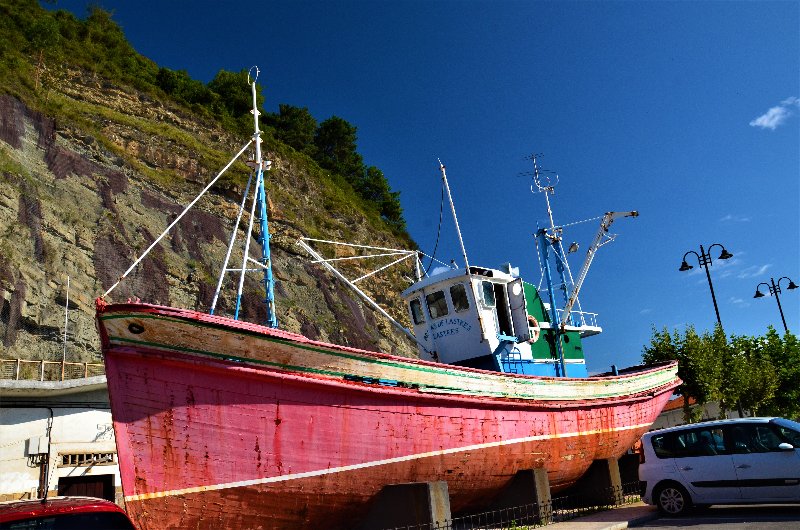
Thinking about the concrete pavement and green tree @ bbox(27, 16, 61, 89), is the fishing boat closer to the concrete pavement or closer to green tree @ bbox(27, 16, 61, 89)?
the concrete pavement

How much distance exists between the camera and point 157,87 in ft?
140

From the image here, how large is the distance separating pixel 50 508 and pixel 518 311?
10.7m

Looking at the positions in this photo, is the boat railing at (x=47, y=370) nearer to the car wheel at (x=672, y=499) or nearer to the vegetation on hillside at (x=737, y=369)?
the car wheel at (x=672, y=499)

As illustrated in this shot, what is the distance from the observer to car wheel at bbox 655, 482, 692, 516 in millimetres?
10555

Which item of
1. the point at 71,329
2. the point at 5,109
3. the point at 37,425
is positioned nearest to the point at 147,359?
the point at 37,425

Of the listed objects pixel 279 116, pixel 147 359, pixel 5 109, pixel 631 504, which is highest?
pixel 279 116

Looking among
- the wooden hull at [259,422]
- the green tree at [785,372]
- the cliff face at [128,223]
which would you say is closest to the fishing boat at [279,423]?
the wooden hull at [259,422]

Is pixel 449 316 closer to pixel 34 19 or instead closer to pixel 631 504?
pixel 631 504

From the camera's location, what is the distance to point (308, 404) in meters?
8.81

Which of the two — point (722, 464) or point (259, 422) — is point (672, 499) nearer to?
point (722, 464)

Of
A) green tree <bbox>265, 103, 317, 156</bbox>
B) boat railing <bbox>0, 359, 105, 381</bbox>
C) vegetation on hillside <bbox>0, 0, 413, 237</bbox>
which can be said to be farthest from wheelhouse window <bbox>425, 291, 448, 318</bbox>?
green tree <bbox>265, 103, 317, 156</bbox>

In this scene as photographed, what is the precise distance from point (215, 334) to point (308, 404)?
5.67ft

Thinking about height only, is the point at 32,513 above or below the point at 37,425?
below

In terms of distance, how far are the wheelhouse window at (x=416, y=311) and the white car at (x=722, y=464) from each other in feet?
18.9
